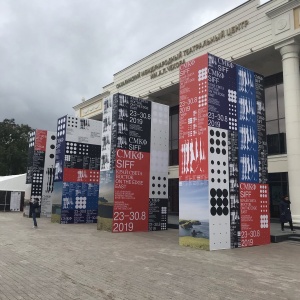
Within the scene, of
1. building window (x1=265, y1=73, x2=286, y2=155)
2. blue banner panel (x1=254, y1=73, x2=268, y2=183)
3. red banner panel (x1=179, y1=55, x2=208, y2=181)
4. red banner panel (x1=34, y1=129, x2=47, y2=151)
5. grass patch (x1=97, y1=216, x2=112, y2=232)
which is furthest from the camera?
red banner panel (x1=34, y1=129, x2=47, y2=151)

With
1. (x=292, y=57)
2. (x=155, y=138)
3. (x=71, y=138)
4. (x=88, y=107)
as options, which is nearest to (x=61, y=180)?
(x=71, y=138)

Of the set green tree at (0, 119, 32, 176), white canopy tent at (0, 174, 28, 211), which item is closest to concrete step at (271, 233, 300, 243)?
white canopy tent at (0, 174, 28, 211)

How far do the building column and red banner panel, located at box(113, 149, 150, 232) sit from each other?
7.39 meters

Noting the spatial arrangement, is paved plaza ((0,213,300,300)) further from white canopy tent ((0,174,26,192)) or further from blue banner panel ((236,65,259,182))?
white canopy tent ((0,174,26,192))

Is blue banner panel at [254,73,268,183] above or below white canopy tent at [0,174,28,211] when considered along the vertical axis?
above

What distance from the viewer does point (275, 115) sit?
20.7 m

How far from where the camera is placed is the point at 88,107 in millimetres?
Answer: 36469

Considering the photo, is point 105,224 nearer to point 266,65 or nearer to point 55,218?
point 55,218

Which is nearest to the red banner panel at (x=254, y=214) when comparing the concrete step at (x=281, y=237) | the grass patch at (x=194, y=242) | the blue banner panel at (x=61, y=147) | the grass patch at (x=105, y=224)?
the concrete step at (x=281, y=237)

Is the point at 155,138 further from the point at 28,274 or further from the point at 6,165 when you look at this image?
the point at 6,165

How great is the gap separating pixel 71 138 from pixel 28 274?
14163 mm

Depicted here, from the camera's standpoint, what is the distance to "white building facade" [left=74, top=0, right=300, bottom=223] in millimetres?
17188

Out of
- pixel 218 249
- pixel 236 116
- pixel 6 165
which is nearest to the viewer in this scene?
pixel 218 249

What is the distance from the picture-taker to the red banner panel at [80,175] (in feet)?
66.2
